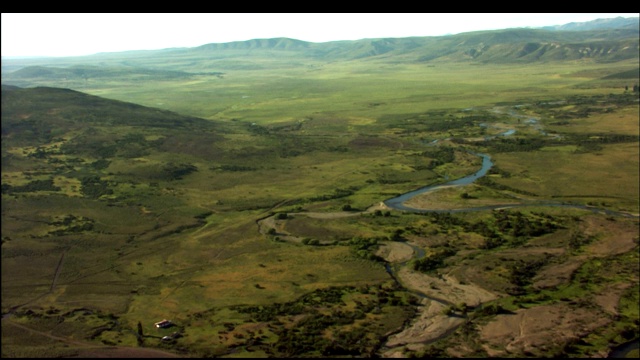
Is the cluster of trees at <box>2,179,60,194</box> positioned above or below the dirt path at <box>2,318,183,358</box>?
above

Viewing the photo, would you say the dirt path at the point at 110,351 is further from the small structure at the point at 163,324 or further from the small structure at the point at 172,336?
the small structure at the point at 163,324

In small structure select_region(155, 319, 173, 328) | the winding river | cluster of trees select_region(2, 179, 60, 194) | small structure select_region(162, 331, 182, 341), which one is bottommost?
small structure select_region(162, 331, 182, 341)

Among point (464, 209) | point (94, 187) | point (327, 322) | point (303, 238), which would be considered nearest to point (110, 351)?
point (327, 322)

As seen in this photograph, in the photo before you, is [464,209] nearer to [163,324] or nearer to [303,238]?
[303,238]

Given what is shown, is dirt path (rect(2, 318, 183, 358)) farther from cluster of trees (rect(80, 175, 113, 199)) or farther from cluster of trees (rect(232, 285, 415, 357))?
cluster of trees (rect(80, 175, 113, 199))

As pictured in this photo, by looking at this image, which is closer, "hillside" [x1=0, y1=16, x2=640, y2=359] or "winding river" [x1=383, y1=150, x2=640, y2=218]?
"hillside" [x1=0, y1=16, x2=640, y2=359]

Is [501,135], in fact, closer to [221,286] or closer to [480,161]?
[480,161]

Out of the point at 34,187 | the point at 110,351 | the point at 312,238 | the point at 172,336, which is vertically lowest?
the point at 172,336

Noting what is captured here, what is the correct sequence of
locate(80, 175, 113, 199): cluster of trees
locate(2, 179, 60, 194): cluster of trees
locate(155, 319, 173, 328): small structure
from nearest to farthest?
locate(155, 319, 173, 328): small structure, locate(2, 179, 60, 194): cluster of trees, locate(80, 175, 113, 199): cluster of trees

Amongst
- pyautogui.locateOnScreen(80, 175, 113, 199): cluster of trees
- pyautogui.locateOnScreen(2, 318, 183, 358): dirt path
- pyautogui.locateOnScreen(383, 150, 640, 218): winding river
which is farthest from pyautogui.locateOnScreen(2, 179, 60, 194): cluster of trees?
pyautogui.locateOnScreen(383, 150, 640, 218): winding river

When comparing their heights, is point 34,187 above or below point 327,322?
above
